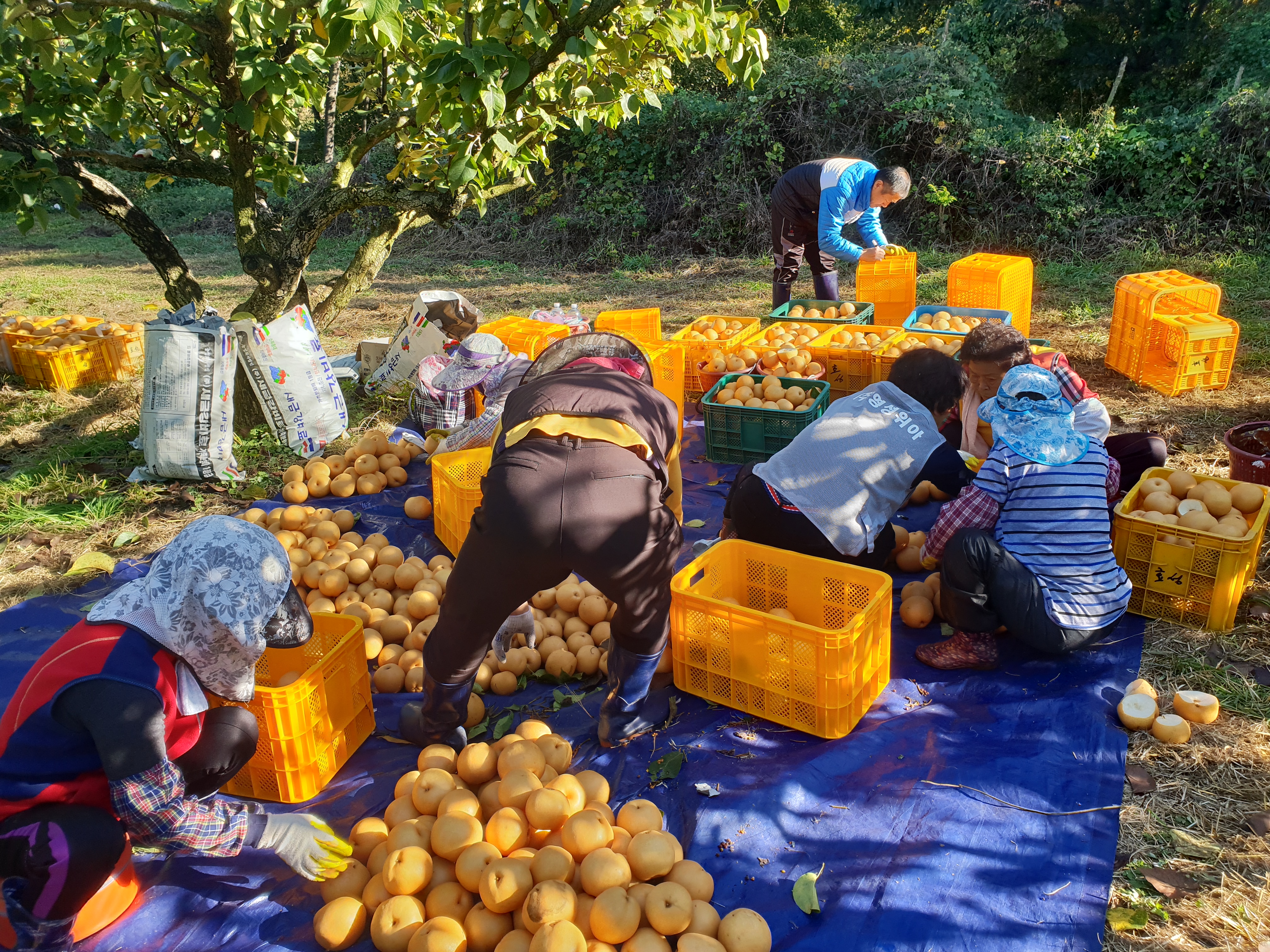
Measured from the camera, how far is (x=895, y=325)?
23.2 feet

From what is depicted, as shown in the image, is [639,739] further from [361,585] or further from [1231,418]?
[1231,418]

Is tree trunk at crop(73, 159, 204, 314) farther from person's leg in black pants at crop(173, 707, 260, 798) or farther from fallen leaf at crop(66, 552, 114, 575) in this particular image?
person's leg in black pants at crop(173, 707, 260, 798)

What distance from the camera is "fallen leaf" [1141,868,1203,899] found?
2236 millimetres

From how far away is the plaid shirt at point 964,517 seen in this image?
3.19m

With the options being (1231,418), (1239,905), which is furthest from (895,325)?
(1239,905)

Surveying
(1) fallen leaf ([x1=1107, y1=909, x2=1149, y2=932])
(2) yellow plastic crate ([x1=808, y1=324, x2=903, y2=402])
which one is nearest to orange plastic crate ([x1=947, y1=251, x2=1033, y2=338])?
(2) yellow plastic crate ([x1=808, y1=324, x2=903, y2=402])

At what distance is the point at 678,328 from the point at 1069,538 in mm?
5706

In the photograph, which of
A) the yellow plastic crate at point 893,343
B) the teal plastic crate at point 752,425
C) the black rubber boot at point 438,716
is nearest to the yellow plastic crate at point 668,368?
the teal plastic crate at point 752,425

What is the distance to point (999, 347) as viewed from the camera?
3865 millimetres

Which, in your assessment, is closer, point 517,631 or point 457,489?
point 517,631

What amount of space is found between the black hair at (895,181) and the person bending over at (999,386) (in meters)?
2.23

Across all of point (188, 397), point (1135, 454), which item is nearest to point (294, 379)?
point (188, 397)

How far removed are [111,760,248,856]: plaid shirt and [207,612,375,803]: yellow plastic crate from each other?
327mm

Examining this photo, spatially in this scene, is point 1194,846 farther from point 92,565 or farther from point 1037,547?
point 92,565
